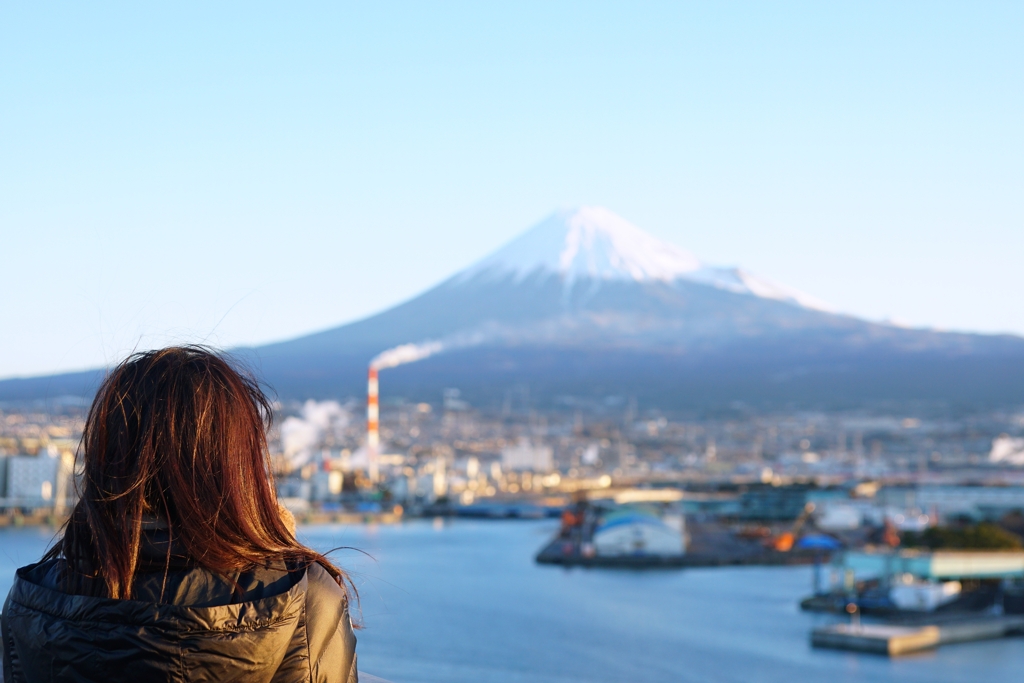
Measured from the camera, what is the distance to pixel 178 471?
35cm

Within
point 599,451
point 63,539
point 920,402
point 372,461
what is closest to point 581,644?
point 63,539

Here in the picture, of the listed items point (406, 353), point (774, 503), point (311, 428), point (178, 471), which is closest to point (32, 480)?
point (774, 503)

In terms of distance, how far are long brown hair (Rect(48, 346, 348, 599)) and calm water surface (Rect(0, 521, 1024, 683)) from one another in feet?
10.5

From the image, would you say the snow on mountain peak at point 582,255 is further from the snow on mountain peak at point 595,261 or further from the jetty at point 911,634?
the jetty at point 911,634

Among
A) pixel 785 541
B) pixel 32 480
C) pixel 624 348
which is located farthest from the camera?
pixel 624 348

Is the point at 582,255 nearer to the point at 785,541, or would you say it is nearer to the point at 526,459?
the point at 526,459

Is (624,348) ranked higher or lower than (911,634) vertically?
higher

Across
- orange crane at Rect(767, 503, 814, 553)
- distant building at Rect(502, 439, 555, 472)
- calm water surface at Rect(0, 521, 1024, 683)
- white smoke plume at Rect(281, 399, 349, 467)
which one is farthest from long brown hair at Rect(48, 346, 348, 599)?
distant building at Rect(502, 439, 555, 472)

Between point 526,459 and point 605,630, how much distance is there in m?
21.4

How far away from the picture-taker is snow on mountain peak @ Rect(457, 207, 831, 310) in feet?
137

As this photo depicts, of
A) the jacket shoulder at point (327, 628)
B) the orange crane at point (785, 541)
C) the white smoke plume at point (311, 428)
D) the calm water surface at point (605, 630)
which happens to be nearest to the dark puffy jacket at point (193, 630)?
the jacket shoulder at point (327, 628)

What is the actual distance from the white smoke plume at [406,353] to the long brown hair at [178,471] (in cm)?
3262

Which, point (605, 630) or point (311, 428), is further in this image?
point (311, 428)

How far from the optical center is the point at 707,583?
10.3 metres
